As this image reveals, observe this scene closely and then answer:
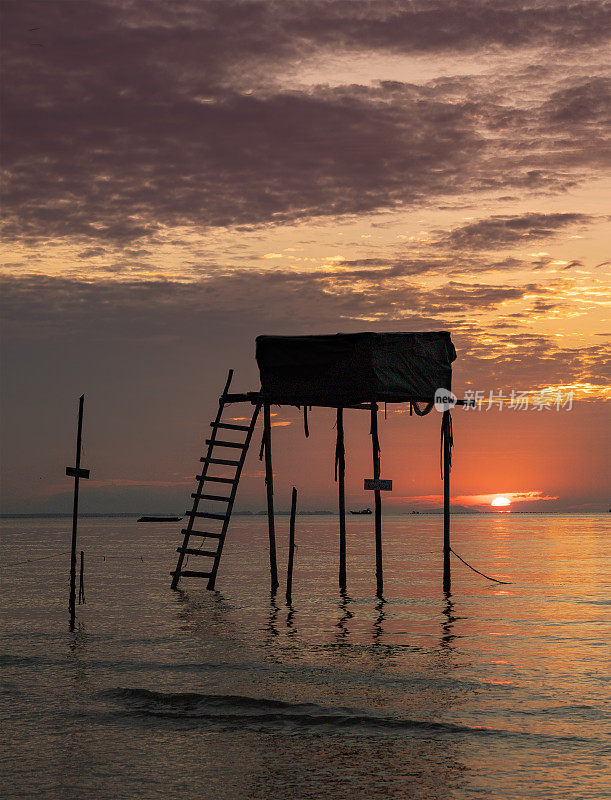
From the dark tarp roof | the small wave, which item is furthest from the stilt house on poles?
the small wave

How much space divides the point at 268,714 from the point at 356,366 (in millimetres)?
10793

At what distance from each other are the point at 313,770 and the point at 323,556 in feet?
134

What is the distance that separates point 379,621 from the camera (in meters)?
21.1

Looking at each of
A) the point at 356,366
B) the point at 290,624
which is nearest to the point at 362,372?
the point at 356,366

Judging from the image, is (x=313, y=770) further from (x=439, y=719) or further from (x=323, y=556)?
(x=323, y=556)

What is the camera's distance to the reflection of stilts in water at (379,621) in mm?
18853

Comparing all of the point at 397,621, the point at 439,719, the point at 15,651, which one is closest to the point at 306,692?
the point at 439,719

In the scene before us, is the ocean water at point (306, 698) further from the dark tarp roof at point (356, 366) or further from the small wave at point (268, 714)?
the dark tarp roof at point (356, 366)

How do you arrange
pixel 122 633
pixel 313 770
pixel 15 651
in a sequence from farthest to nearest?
pixel 122 633
pixel 15 651
pixel 313 770

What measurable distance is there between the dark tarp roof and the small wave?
9831mm

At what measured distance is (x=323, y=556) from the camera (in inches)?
1977

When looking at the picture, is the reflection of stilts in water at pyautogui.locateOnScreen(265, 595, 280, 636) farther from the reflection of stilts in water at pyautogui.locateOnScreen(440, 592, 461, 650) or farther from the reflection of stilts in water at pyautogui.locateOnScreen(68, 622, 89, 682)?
the reflection of stilts in water at pyautogui.locateOnScreen(68, 622, 89, 682)

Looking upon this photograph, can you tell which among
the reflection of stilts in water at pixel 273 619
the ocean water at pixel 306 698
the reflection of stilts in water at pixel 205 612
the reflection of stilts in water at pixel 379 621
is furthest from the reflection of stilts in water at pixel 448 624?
the reflection of stilts in water at pixel 205 612

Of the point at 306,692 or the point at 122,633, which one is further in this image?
the point at 122,633
